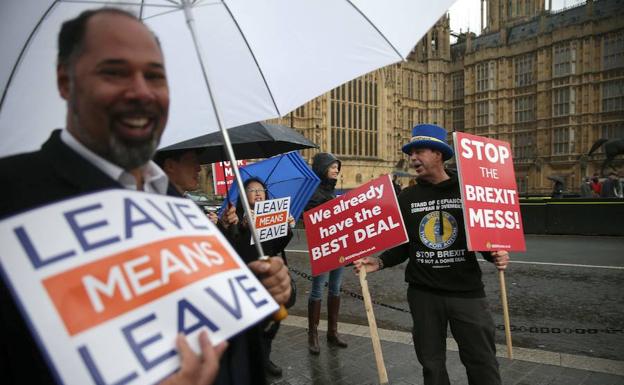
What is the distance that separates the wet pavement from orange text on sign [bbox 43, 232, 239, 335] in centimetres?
299

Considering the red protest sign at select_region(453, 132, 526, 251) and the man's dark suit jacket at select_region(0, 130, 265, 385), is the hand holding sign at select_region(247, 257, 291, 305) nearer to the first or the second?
the man's dark suit jacket at select_region(0, 130, 265, 385)

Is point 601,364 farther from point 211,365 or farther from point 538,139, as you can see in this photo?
point 538,139

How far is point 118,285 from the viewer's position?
3.06ft

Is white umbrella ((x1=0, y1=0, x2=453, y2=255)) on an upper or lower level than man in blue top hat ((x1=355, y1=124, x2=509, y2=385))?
upper

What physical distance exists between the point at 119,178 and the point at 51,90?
1.03 m

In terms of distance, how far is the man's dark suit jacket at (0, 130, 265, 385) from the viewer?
0.91 meters

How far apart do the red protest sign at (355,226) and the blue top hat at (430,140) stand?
1.41 feet

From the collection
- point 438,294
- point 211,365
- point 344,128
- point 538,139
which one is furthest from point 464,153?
point 538,139

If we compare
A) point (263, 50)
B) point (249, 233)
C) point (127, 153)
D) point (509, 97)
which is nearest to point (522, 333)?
point (249, 233)

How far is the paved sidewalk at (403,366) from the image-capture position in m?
3.59

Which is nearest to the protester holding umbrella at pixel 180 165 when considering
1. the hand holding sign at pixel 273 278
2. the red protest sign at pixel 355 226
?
the red protest sign at pixel 355 226

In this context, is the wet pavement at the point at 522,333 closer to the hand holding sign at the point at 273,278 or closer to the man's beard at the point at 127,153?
the hand holding sign at the point at 273,278

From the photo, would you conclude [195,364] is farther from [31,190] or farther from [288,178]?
[288,178]

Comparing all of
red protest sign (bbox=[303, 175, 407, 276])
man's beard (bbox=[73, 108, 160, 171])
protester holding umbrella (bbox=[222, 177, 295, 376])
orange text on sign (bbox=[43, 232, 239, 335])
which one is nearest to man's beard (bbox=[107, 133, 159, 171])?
man's beard (bbox=[73, 108, 160, 171])
